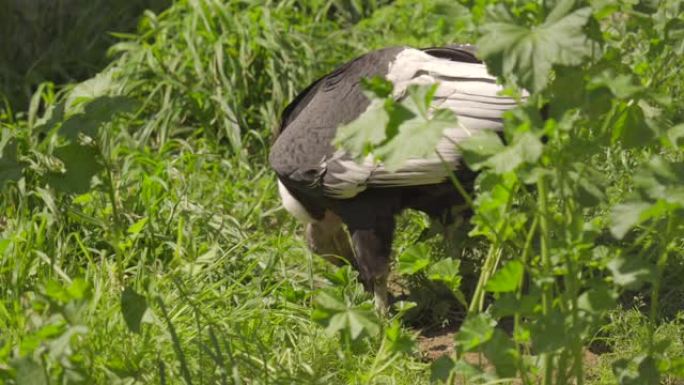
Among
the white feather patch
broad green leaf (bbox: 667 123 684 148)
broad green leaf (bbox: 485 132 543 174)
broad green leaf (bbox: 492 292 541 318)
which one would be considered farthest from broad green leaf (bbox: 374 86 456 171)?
the white feather patch

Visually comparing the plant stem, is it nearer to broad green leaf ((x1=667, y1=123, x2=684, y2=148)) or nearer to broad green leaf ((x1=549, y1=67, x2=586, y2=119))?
broad green leaf ((x1=549, y1=67, x2=586, y2=119))

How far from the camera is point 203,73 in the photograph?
530 cm

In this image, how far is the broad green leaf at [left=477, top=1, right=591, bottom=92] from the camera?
2275 mm

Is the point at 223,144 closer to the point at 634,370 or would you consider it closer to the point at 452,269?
the point at 452,269

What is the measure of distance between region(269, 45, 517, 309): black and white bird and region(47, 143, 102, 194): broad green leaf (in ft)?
4.12

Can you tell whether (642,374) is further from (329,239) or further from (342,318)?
(329,239)

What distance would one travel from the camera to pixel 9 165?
2.71 meters

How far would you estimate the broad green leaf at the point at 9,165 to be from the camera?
2691mm

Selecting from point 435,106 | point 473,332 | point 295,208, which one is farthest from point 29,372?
point 295,208

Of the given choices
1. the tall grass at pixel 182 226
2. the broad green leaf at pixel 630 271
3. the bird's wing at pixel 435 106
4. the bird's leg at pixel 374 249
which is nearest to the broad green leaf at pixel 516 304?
the broad green leaf at pixel 630 271

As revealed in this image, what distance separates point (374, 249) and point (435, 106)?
559 millimetres

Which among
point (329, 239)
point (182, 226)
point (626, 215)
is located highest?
point (626, 215)

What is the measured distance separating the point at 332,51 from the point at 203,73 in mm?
764

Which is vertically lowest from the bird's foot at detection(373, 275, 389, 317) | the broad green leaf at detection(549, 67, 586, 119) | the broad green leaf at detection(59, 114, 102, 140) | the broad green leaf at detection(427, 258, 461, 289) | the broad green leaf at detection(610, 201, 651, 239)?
the bird's foot at detection(373, 275, 389, 317)
